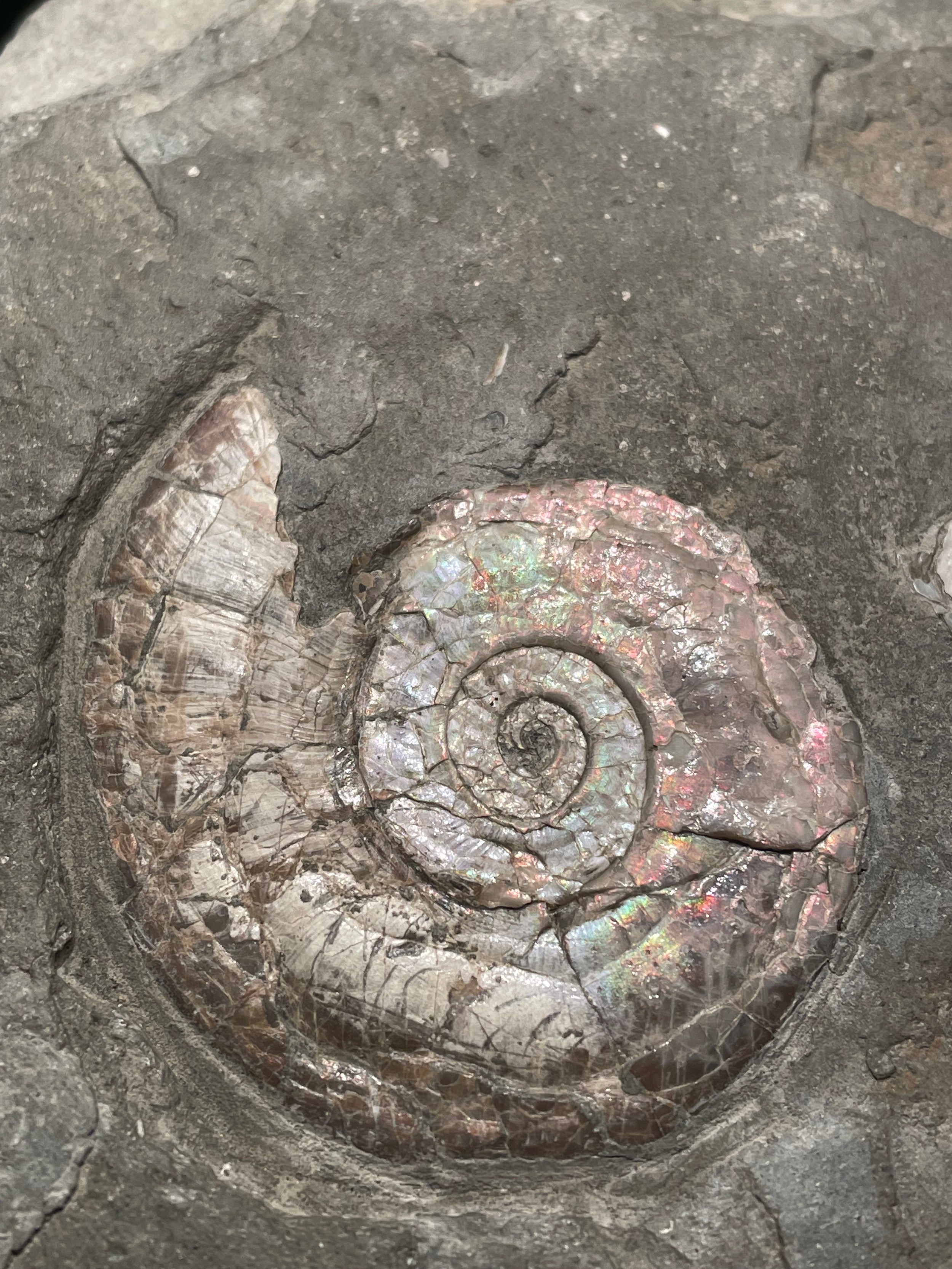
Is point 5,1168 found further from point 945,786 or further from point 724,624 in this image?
point 945,786

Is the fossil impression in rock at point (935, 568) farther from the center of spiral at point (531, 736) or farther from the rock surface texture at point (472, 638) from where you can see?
the center of spiral at point (531, 736)

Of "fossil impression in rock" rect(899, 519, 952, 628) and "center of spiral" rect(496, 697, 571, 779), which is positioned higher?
"fossil impression in rock" rect(899, 519, 952, 628)

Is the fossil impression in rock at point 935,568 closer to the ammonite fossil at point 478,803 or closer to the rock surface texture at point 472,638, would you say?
the rock surface texture at point 472,638

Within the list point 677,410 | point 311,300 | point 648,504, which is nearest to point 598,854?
point 648,504

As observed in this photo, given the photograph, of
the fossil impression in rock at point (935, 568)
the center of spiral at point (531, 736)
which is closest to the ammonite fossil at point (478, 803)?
the center of spiral at point (531, 736)

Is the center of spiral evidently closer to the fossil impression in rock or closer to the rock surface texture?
the rock surface texture

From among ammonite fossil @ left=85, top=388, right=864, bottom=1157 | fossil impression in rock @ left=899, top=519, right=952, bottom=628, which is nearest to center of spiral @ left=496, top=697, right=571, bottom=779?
ammonite fossil @ left=85, top=388, right=864, bottom=1157

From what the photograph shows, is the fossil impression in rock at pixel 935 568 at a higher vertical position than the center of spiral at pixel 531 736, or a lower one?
higher
